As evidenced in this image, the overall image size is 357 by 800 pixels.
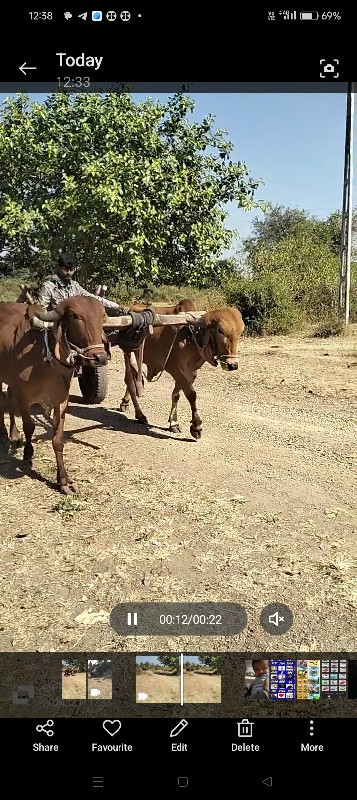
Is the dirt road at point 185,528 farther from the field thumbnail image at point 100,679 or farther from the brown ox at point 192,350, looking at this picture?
the field thumbnail image at point 100,679

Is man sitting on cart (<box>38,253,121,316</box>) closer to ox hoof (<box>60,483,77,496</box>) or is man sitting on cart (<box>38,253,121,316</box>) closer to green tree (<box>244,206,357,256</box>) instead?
ox hoof (<box>60,483,77,496</box>)

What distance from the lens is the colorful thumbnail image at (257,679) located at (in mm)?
2277

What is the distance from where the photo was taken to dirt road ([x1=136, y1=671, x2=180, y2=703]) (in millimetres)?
2242

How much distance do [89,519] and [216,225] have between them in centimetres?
739

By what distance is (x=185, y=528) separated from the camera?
16.5 ft

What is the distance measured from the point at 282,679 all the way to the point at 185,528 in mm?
2799

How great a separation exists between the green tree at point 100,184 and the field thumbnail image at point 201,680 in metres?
7.12

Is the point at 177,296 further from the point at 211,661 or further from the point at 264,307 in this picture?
the point at 211,661

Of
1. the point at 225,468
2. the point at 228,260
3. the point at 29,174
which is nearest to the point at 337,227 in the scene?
the point at 228,260

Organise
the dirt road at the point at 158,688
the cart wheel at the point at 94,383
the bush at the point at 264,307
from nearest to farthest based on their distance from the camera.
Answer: the dirt road at the point at 158,688 → the cart wheel at the point at 94,383 → the bush at the point at 264,307

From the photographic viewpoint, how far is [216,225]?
36.3ft
